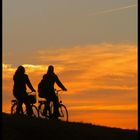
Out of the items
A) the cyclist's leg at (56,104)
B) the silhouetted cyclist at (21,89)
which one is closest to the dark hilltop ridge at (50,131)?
the cyclist's leg at (56,104)

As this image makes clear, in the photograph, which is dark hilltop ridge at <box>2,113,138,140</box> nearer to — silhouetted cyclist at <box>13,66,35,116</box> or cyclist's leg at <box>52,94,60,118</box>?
cyclist's leg at <box>52,94,60,118</box>

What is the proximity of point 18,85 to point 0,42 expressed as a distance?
31.9 ft

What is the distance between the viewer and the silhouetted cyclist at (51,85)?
34.2 metres

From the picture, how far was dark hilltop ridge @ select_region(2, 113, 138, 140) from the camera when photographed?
93.5 feet

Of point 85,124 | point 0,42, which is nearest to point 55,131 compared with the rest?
point 85,124

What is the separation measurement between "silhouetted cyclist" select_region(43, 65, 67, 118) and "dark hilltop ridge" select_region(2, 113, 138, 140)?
10.6 ft

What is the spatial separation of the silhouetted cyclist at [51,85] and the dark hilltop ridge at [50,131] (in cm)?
322

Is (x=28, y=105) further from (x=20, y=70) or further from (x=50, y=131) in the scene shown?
(x=50, y=131)

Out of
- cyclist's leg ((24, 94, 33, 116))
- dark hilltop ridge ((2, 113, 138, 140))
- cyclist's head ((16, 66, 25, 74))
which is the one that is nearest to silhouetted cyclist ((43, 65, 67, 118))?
cyclist's leg ((24, 94, 33, 116))

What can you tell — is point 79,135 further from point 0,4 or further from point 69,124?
point 0,4

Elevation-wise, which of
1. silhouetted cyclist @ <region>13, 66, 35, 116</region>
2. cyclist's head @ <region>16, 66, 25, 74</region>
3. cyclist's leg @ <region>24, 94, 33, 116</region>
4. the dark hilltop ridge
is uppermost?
cyclist's head @ <region>16, 66, 25, 74</region>

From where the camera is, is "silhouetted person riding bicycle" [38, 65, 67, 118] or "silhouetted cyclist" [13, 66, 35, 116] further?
"silhouetted person riding bicycle" [38, 65, 67, 118]

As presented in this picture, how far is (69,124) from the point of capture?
101ft

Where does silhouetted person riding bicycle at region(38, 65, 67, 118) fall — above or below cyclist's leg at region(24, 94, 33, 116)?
above
